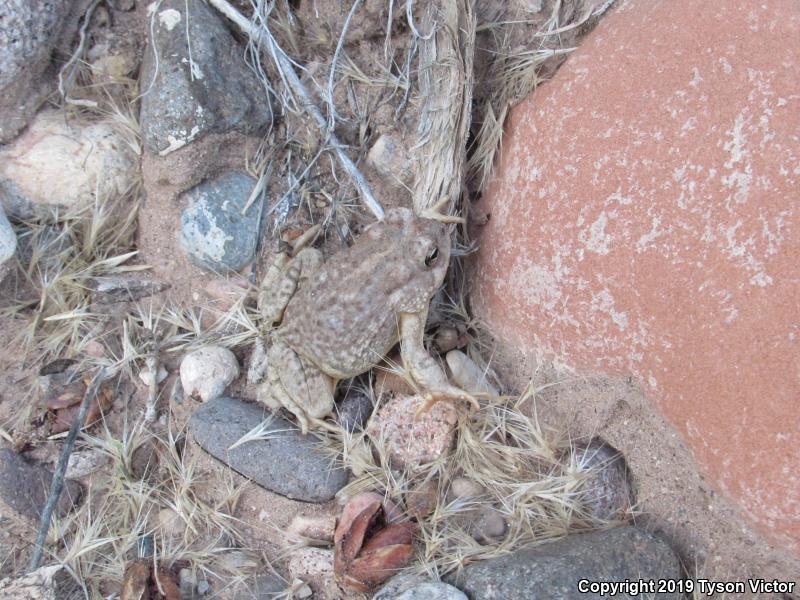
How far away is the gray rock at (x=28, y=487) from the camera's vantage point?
2.58 m

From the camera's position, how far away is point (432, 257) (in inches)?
107

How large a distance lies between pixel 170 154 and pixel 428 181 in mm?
1150

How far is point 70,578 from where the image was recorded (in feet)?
8.15

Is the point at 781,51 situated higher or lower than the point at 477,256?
higher

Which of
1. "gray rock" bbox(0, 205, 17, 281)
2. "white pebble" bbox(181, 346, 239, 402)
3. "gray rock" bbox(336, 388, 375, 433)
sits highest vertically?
"gray rock" bbox(0, 205, 17, 281)

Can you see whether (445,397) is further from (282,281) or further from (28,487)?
(28,487)

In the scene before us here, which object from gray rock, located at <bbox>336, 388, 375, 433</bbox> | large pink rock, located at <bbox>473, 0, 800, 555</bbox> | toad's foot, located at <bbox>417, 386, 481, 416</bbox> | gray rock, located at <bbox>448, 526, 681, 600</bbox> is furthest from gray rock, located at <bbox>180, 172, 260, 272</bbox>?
gray rock, located at <bbox>448, 526, 681, 600</bbox>

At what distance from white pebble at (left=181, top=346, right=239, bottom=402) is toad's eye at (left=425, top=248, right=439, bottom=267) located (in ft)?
3.25

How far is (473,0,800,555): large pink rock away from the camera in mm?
1947

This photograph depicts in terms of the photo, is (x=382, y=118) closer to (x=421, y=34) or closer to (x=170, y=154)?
(x=421, y=34)

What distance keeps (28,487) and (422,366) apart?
66.2 inches

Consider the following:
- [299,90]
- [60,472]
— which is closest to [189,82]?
[299,90]

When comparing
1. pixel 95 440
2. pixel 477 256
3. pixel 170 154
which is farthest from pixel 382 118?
pixel 95 440

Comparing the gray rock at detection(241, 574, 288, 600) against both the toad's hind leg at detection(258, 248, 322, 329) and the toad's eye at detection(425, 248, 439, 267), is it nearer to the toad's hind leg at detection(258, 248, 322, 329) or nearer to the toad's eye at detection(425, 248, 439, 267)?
the toad's hind leg at detection(258, 248, 322, 329)
